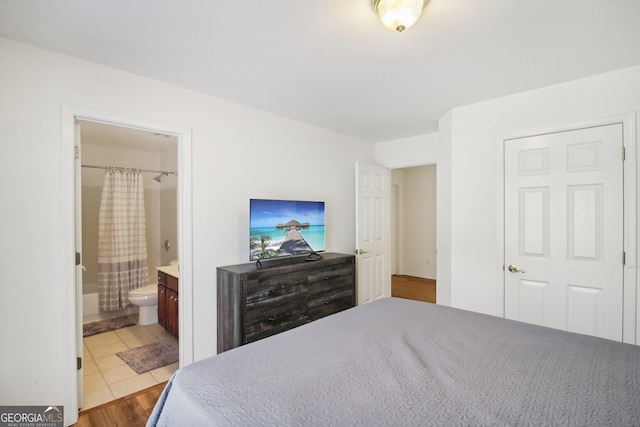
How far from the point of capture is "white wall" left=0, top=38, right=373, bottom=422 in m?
1.85

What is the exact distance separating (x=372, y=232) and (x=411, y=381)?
3.07m

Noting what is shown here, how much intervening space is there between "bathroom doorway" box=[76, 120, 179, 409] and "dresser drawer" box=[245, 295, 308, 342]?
874mm

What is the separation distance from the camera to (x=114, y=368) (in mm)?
2705

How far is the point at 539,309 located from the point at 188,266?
304 centimetres

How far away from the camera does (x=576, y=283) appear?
2.44 meters

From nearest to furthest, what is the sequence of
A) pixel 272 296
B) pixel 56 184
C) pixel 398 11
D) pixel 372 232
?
pixel 398 11, pixel 56 184, pixel 272 296, pixel 372 232

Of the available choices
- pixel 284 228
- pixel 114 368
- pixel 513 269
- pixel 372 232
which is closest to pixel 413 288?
pixel 372 232

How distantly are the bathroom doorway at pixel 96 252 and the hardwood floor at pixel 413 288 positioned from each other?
3.61m

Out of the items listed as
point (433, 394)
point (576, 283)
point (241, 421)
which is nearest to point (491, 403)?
point (433, 394)

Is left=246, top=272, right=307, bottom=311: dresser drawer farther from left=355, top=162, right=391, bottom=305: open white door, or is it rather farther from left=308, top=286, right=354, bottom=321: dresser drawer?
left=355, top=162, right=391, bottom=305: open white door

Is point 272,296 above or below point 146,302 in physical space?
above

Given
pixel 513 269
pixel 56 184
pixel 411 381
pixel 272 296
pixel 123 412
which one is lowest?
pixel 123 412

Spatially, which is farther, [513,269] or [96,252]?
[96,252]

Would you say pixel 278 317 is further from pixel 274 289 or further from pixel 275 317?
pixel 274 289
